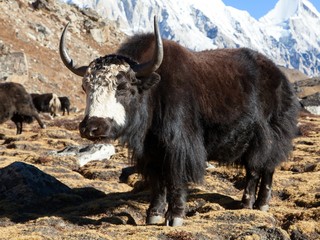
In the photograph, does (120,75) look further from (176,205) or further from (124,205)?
(124,205)

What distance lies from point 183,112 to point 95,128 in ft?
3.87

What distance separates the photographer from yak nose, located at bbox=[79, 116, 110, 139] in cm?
471

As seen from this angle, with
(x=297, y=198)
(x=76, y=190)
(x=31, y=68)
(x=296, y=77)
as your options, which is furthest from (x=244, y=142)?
(x=296, y=77)

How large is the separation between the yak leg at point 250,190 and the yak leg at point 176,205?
1320mm

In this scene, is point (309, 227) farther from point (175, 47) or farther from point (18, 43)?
point (18, 43)

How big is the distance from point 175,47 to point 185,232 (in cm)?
215

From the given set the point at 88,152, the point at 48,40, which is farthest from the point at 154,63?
the point at 48,40

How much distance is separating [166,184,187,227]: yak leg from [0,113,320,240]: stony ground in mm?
183

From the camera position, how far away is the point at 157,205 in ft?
19.5

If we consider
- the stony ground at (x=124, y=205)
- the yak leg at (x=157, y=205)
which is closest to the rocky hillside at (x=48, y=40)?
the stony ground at (x=124, y=205)

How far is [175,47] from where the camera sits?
19.4 feet

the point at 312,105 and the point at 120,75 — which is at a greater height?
the point at 312,105

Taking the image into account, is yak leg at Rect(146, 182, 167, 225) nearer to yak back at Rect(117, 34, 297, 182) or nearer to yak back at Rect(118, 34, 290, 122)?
yak back at Rect(117, 34, 297, 182)

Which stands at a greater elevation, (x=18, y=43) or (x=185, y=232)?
(x=18, y=43)
